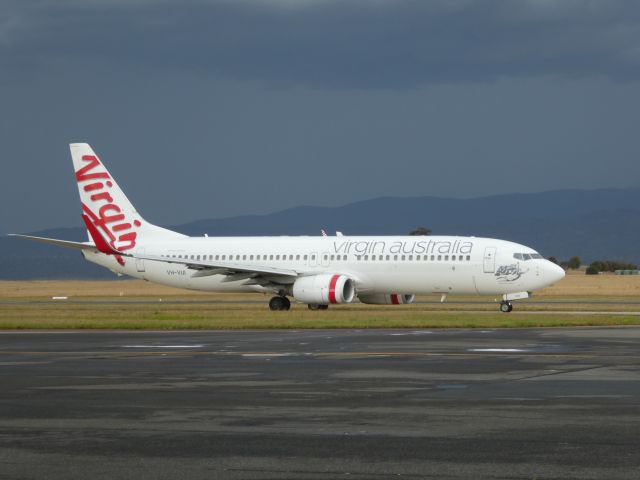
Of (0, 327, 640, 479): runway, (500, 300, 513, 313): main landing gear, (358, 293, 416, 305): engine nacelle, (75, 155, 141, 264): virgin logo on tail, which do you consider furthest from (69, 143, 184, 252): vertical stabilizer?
(0, 327, 640, 479): runway

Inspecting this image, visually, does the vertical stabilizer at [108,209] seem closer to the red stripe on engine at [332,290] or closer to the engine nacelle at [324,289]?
the engine nacelle at [324,289]

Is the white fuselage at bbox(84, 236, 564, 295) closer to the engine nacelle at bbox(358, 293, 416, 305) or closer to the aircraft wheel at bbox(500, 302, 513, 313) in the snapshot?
the aircraft wheel at bbox(500, 302, 513, 313)

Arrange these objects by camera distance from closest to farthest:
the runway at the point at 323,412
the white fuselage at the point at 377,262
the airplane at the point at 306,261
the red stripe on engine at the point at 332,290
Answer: the runway at the point at 323,412
the white fuselage at the point at 377,262
the airplane at the point at 306,261
the red stripe on engine at the point at 332,290

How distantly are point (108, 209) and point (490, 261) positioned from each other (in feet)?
64.6

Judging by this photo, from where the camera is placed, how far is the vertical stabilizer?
6106 cm

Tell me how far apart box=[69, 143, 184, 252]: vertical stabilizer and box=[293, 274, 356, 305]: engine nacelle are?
32.3 feet

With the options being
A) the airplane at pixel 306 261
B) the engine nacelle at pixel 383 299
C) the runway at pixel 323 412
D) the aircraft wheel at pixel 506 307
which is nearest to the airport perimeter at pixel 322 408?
the runway at pixel 323 412

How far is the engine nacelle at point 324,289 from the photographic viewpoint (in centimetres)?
5269

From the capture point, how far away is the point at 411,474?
1105 cm

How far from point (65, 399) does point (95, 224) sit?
44.4 meters

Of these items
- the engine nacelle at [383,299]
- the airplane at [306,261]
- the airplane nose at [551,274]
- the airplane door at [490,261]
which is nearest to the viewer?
the airplane nose at [551,274]

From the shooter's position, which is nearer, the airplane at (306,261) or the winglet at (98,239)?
the airplane at (306,261)

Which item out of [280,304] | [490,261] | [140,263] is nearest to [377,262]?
[280,304]

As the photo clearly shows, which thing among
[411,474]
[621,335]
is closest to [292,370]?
[411,474]
